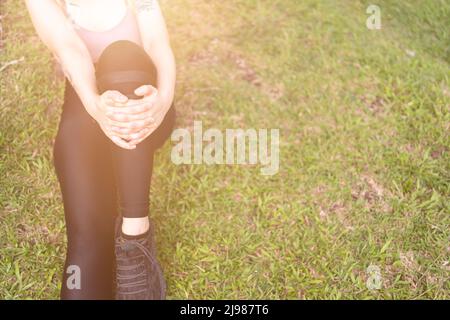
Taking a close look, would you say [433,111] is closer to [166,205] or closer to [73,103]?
[166,205]

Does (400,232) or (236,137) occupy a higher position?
(236,137)

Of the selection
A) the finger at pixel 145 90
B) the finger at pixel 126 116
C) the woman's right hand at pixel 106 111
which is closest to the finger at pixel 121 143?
the woman's right hand at pixel 106 111

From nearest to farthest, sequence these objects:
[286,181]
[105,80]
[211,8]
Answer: [105,80] → [286,181] → [211,8]

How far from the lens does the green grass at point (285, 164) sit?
9.89 ft

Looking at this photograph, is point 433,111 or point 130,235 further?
point 433,111

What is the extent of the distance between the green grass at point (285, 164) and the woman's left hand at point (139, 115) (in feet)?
2.90

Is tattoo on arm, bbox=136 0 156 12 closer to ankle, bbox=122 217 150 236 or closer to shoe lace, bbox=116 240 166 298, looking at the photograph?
ankle, bbox=122 217 150 236

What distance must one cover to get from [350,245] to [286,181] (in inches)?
23.9

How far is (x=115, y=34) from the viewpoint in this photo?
2.86m

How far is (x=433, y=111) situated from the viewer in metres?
3.85

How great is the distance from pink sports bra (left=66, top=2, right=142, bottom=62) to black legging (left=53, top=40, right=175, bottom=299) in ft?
1.42
